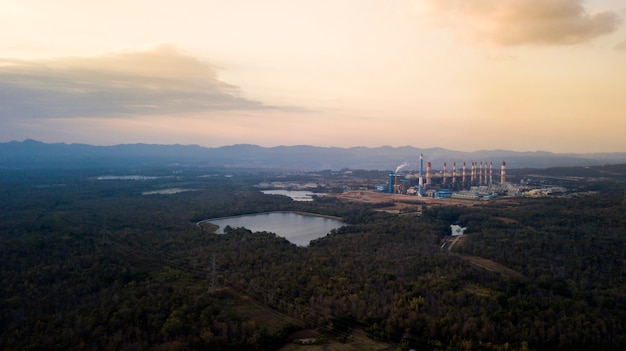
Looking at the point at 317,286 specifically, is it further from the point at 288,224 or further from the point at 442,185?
the point at 442,185

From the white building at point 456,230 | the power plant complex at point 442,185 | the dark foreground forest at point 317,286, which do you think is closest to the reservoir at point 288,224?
the dark foreground forest at point 317,286

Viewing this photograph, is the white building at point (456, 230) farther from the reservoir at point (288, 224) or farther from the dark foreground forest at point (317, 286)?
the reservoir at point (288, 224)

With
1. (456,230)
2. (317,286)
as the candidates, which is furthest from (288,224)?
(317,286)

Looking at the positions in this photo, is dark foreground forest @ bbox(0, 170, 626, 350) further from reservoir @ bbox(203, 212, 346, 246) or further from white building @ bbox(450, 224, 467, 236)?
reservoir @ bbox(203, 212, 346, 246)

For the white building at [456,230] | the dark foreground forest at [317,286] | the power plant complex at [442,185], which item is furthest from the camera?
the power plant complex at [442,185]

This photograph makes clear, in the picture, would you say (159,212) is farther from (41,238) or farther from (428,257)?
(428,257)

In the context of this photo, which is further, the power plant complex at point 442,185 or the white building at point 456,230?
the power plant complex at point 442,185

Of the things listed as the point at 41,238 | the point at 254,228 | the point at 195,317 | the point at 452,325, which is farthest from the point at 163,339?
the point at 254,228

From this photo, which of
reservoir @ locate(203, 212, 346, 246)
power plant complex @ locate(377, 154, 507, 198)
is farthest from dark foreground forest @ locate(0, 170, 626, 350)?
power plant complex @ locate(377, 154, 507, 198)
